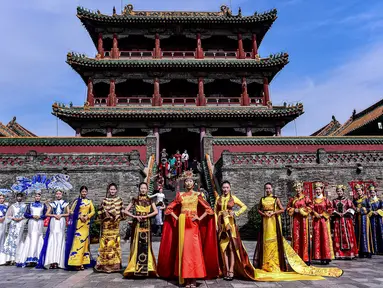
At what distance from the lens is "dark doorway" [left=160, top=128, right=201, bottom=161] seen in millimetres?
21047

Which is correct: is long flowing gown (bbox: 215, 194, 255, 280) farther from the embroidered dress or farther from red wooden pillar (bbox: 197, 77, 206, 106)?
red wooden pillar (bbox: 197, 77, 206, 106)

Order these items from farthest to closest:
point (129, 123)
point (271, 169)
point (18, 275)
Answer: point (129, 123) < point (271, 169) < point (18, 275)

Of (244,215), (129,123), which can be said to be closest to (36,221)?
(244,215)

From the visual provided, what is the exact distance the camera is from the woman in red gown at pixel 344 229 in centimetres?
697

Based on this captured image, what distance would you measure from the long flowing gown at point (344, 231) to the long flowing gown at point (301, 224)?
3.95ft

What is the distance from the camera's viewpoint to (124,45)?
72.2 ft

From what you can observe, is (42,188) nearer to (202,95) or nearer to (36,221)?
(36,221)

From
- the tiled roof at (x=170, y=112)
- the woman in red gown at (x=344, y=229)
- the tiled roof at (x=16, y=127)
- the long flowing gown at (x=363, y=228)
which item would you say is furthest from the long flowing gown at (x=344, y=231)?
the tiled roof at (x=16, y=127)

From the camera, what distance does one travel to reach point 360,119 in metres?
21.8

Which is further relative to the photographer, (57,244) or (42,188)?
(42,188)

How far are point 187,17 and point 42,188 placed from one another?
15.0m

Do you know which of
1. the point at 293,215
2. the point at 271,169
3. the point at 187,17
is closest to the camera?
the point at 293,215

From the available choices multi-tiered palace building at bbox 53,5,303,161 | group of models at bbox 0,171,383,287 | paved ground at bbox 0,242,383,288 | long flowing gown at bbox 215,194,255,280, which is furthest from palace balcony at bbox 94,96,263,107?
long flowing gown at bbox 215,194,255,280

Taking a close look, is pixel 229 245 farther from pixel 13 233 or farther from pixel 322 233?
pixel 13 233
